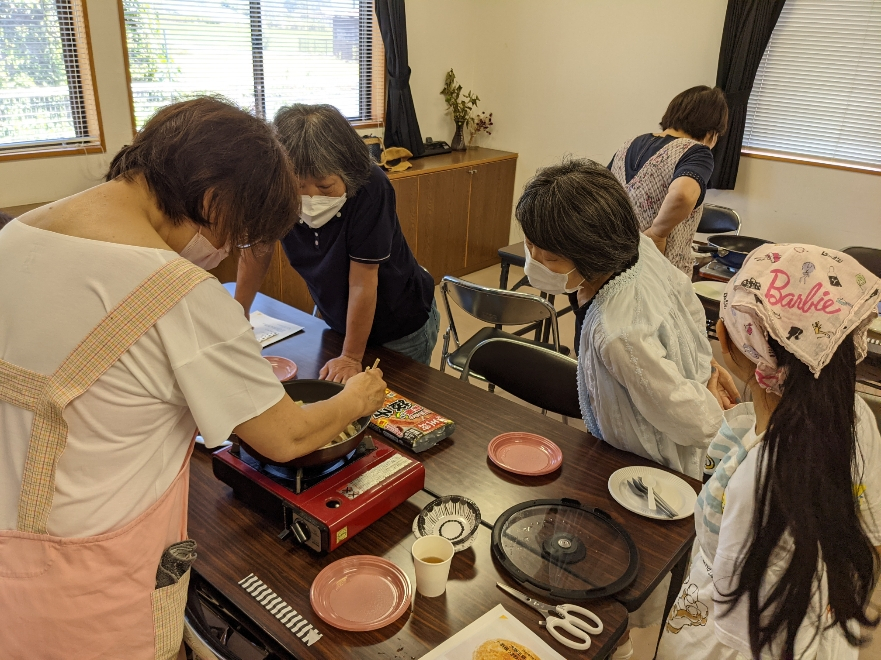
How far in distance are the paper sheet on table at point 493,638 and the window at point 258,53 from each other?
9.51ft

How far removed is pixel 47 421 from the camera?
33.5 inches

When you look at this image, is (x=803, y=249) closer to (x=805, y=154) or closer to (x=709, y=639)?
(x=709, y=639)

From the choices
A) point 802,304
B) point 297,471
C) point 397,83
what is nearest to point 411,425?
point 297,471

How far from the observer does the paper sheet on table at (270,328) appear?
202 cm

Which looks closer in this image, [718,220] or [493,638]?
[493,638]

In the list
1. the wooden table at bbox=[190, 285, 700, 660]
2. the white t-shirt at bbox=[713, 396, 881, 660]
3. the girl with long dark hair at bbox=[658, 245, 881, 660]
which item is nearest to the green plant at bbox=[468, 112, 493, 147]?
the wooden table at bbox=[190, 285, 700, 660]

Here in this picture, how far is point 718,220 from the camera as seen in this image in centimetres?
386

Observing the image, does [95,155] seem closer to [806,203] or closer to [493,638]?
[493,638]

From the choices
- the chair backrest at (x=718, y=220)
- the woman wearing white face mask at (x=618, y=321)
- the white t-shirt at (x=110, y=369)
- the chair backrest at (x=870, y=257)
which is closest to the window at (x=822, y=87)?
the chair backrest at (x=718, y=220)

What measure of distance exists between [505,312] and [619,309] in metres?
1.15

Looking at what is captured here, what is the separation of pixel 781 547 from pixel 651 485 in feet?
1.42

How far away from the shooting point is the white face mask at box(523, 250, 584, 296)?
1618 mm

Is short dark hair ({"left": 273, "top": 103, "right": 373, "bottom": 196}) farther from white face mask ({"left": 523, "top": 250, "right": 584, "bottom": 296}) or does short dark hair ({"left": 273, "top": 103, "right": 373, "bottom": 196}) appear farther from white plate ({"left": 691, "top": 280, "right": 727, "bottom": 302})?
white plate ({"left": 691, "top": 280, "right": 727, "bottom": 302})

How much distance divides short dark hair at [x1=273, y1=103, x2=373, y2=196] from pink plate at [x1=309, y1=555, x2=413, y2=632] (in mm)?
980
